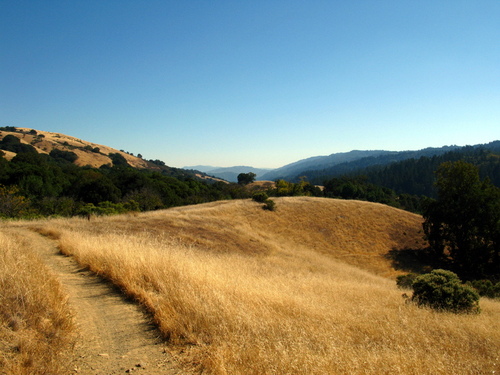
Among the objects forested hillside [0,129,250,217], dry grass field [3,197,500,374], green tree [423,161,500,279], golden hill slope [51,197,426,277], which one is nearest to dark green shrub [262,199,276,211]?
golden hill slope [51,197,426,277]

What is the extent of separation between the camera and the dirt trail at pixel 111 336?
10.4 ft

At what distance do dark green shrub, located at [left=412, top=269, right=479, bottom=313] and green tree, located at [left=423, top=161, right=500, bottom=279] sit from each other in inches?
1016

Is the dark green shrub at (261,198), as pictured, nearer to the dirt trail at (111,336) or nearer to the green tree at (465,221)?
the green tree at (465,221)

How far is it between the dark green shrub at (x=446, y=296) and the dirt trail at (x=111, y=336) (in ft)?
22.6

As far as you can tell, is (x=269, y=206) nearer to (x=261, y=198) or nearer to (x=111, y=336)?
(x=261, y=198)

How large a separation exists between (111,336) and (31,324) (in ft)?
3.10

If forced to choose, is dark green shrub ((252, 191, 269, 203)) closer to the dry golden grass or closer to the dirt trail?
the dirt trail

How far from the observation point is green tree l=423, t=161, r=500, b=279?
→ 28578mm

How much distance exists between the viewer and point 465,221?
2967cm

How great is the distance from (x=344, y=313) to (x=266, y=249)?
17.2 meters

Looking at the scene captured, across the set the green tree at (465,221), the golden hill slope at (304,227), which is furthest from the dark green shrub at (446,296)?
the green tree at (465,221)

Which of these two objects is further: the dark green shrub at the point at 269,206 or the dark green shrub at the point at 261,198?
the dark green shrub at the point at 261,198

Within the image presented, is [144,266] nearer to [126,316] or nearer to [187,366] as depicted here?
[126,316]

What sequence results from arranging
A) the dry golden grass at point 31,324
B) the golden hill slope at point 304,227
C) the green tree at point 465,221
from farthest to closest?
the green tree at point 465,221 → the golden hill slope at point 304,227 → the dry golden grass at point 31,324
